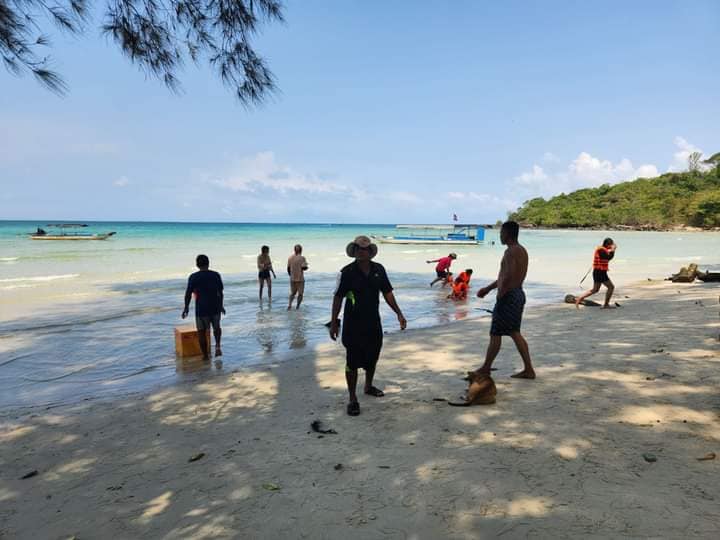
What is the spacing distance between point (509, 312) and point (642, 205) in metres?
105

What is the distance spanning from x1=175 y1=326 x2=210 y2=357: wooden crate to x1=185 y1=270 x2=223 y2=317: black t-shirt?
0.61m

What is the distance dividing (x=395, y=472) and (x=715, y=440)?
2.70 metres

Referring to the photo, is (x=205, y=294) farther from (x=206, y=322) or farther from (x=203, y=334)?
(x=203, y=334)

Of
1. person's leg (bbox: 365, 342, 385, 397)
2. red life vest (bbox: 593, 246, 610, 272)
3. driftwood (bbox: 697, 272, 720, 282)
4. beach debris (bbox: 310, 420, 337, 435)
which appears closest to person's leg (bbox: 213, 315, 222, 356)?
person's leg (bbox: 365, 342, 385, 397)

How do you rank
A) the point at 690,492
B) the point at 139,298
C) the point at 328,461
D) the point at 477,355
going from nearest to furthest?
the point at 690,492
the point at 328,461
the point at 477,355
the point at 139,298

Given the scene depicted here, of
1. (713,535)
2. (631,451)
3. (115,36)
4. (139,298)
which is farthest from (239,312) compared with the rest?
(713,535)

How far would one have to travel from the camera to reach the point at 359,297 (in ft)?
15.1

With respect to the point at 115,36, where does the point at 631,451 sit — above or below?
below

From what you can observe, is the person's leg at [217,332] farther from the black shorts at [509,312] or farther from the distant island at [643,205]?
the distant island at [643,205]

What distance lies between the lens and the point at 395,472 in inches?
139

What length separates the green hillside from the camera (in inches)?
3184

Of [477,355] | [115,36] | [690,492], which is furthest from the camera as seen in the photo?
[477,355]

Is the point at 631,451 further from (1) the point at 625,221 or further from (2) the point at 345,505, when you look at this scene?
(1) the point at 625,221

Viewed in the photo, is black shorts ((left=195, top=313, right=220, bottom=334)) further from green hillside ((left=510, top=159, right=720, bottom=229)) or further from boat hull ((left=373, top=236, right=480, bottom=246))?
green hillside ((left=510, top=159, right=720, bottom=229))
